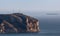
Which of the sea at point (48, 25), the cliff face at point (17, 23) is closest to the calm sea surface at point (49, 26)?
the sea at point (48, 25)

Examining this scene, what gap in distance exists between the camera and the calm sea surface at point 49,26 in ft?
29.9

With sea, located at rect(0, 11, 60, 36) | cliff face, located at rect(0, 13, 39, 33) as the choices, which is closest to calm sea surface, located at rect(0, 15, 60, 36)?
sea, located at rect(0, 11, 60, 36)

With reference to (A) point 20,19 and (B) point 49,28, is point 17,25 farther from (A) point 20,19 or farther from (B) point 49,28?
(B) point 49,28

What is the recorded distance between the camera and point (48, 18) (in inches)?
362

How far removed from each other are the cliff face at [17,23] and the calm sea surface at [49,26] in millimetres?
190

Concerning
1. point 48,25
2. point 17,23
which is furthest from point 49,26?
point 17,23

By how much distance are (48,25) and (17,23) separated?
1.23 m

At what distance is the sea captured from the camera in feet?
29.8

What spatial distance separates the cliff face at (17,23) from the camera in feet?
31.5

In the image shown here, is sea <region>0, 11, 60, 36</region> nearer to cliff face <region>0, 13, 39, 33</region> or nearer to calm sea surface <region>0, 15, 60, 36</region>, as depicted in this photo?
calm sea surface <region>0, 15, 60, 36</region>

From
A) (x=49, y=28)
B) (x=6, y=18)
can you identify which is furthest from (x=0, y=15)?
(x=49, y=28)

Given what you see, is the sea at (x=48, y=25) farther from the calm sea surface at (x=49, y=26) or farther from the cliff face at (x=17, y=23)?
the cliff face at (x=17, y=23)

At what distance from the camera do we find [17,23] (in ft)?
32.6

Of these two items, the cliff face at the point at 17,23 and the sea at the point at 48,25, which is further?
the cliff face at the point at 17,23
